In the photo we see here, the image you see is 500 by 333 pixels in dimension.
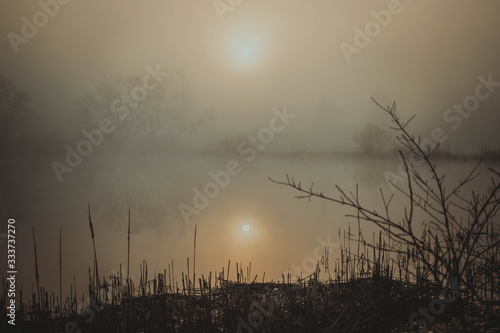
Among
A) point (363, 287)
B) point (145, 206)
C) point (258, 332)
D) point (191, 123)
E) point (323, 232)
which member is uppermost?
point (191, 123)

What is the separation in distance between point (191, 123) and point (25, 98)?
1471 cm

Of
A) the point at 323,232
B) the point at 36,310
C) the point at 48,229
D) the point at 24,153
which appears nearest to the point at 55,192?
the point at 48,229

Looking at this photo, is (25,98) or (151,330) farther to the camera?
(25,98)

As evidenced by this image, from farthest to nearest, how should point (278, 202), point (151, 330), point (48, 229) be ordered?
1. point (278, 202)
2. point (48, 229)
3. point (151, 330)

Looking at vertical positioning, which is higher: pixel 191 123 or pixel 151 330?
pixel 191 123

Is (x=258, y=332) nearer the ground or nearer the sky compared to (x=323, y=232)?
nearer the ground

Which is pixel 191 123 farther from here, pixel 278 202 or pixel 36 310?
pixel 36 310

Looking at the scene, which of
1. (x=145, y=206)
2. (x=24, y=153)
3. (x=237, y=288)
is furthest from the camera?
(x=24, y=153)

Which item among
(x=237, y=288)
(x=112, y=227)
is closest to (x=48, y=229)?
(x=112, y=227)

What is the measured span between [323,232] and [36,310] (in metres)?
5.68

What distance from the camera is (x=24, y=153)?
1379 inches

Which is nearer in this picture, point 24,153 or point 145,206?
point 145,206

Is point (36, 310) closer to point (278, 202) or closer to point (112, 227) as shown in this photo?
point (112, 227)

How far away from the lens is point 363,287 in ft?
10.7
